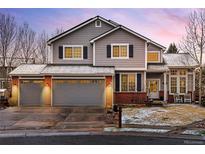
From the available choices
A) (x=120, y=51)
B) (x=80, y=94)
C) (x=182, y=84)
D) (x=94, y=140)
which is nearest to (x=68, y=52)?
(x=80, y=94)

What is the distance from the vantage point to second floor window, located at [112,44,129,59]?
2594 centimetres

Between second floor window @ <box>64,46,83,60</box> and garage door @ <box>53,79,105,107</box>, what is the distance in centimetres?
267

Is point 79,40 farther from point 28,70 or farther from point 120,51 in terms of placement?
point 28,70

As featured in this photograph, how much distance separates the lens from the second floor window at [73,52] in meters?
26.4

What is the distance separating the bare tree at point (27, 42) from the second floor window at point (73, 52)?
14415 mm

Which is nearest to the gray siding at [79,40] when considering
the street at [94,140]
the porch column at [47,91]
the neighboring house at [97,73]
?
the neighboring house at [97,73]

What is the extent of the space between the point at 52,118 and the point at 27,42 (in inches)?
953

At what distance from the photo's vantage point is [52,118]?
1898 cm

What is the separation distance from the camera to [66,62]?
1040 inches

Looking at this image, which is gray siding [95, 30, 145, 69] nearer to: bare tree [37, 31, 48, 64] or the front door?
the front door

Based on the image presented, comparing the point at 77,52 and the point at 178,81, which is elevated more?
the point at 77,52

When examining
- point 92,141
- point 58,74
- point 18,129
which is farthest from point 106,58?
point 92,141

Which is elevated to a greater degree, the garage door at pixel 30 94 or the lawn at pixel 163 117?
the garage door at pixel 30 94

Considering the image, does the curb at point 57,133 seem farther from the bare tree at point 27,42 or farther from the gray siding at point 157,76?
the bare tree at point 27,42
